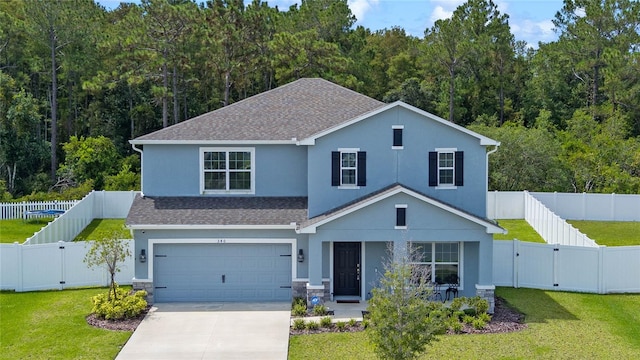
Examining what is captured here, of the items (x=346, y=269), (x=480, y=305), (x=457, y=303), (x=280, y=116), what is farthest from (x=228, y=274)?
(x=480, y=305)

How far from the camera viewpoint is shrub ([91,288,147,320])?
19.8 m

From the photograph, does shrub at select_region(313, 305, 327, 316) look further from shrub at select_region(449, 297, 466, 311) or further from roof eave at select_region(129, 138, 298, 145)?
roof eave at select_region(129, 138, 298, 145)

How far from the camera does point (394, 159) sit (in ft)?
73.4

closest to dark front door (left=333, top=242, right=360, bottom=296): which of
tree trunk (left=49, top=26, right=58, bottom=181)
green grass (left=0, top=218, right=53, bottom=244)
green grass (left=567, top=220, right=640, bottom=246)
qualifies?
green grass (left=567, top=220, right=640, bottom=246)

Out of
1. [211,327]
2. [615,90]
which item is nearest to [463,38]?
[615,90]

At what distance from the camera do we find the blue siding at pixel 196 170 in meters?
23.9

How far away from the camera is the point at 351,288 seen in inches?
874

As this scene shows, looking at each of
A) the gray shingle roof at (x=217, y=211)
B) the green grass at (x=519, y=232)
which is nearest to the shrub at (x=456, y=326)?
the gray shingle roof at (x=217, y=211)

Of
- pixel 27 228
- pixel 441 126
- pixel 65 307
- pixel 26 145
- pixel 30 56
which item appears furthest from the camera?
pixel 30 56

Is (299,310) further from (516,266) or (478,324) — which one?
(516,266)

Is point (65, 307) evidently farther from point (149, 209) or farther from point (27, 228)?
point (27, 228)

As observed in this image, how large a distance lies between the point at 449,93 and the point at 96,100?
2742 cm

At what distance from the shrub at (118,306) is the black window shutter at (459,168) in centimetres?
1029

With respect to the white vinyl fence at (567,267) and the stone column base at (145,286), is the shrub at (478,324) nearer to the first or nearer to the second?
the white vinyl fence at (567,267)
